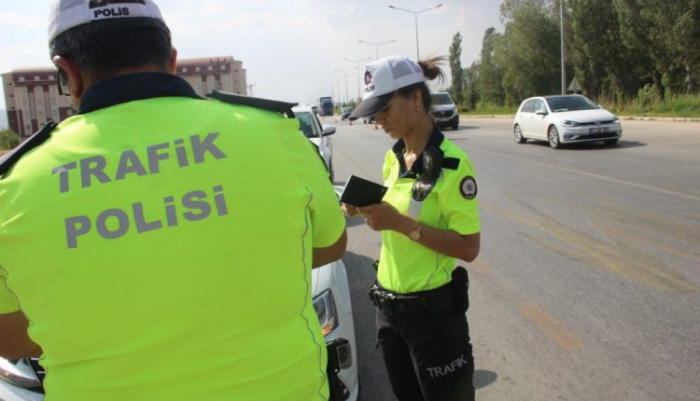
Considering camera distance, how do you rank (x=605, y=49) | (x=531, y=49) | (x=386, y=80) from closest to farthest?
(x=386, y=80) < (x=605, y=49) < (x=531, y=49)

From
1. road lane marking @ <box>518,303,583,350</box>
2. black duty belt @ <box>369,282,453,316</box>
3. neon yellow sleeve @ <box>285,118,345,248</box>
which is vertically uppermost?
neon yellow sleeve @ <box>285,118,345,248</box>

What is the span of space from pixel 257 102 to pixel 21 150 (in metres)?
0.50

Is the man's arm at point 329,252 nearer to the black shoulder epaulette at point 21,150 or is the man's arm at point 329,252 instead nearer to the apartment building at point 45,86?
the black shoulder epaulette at point 21,150

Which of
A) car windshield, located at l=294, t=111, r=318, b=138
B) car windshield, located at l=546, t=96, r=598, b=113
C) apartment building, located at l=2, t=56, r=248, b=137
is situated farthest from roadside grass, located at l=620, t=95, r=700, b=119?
car windshield, located at l=294, t=111, r=318, b=138

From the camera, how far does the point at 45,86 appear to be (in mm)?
19094

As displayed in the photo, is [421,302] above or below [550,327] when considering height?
above

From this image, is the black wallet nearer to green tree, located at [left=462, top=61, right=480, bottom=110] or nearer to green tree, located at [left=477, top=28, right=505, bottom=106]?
green tree, located at [left=477, top=28, right=505, bottom=106]

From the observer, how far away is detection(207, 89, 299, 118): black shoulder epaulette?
133cm

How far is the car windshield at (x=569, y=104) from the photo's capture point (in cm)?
1638

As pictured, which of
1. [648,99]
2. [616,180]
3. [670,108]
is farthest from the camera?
[648,99]

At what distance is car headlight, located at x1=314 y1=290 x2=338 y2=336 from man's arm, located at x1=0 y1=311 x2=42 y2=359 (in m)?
1.89

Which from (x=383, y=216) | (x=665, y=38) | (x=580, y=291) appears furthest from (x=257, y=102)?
(x=665, y=38)

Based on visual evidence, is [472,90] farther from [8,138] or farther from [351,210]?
[351,210]

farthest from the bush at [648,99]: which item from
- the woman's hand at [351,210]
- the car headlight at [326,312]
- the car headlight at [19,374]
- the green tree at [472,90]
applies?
the car headlight at [19,374]
